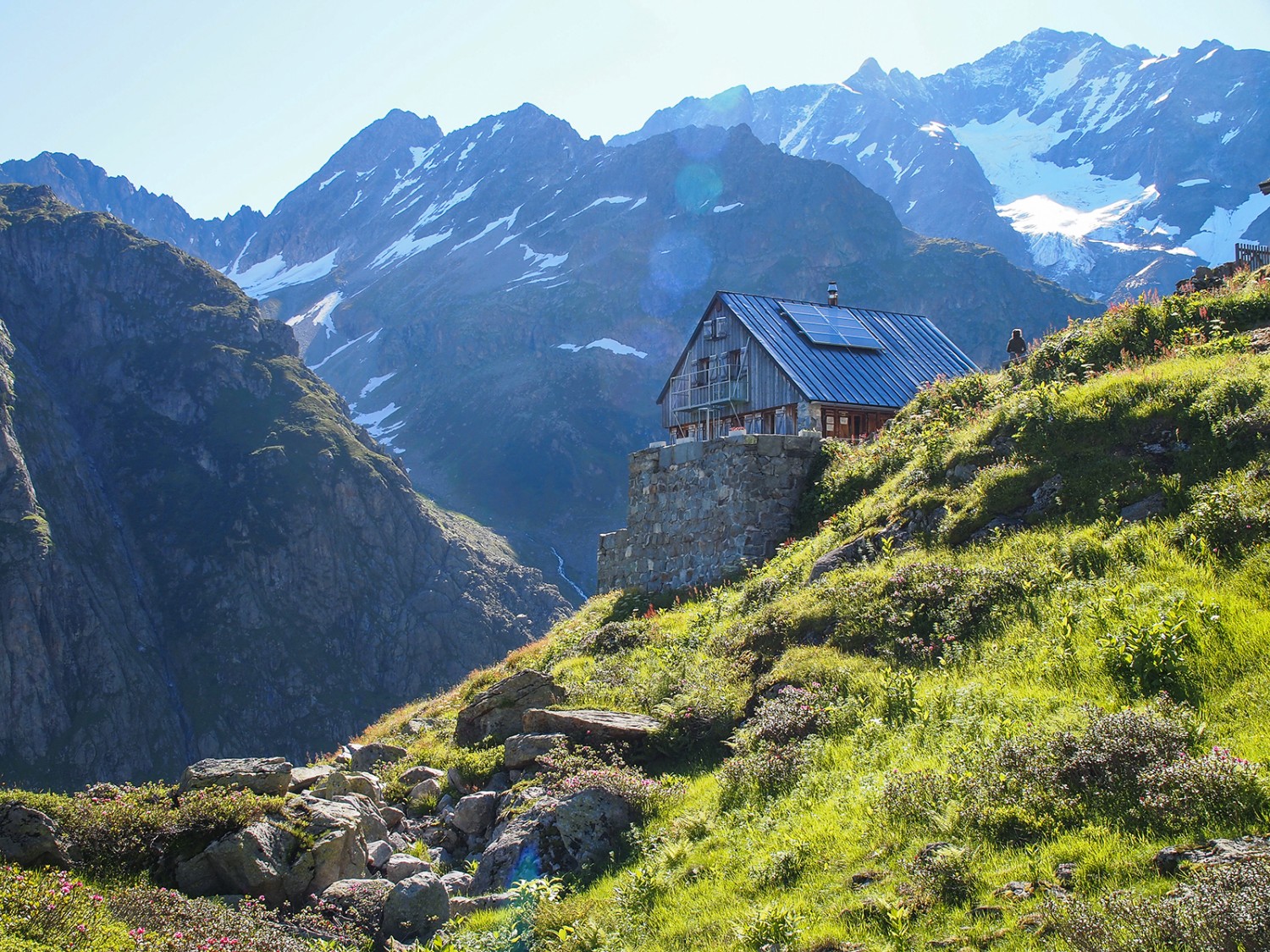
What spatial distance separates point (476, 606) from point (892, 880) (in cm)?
14225

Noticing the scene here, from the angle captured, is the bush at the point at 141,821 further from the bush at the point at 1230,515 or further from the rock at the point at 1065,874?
the bush at the point at 1230,515

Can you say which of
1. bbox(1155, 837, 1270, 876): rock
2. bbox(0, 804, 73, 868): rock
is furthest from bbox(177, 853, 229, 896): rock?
bbox(1155, 837, 1270, 876): rock

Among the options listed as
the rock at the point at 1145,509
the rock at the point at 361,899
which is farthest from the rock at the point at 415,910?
the rock at the point at 1145,509

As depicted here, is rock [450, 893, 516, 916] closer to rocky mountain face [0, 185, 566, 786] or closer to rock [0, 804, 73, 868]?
rock [0, 804, 73, 868]

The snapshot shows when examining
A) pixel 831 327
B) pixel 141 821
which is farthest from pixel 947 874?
pixel 831 327

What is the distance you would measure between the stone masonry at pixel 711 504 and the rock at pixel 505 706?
694 cm

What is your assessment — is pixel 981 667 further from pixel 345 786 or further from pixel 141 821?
pixel 141 821

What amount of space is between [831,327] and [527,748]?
31.0 m

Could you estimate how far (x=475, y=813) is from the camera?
11891 millimetres

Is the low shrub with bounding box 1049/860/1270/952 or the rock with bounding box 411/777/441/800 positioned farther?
the rock with bounding box 411/777/441/800

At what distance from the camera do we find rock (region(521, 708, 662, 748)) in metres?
12.3

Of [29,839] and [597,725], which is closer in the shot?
[29,839]

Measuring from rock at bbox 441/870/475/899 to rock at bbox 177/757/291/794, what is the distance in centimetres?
236

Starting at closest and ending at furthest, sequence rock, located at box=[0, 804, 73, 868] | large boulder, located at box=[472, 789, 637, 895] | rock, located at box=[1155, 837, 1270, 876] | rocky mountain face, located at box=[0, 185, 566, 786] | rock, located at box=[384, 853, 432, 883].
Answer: rock, located at box=[1155, 837, 1270, 876]
rock, located at box=[0, 804, 73, 868]
large boulder, located at box=[472, 789, 637, 895]
rock, located at box=[384, 853, 432, 883]
rocky mountain face, located at box=[0, 185, 566, 786]
